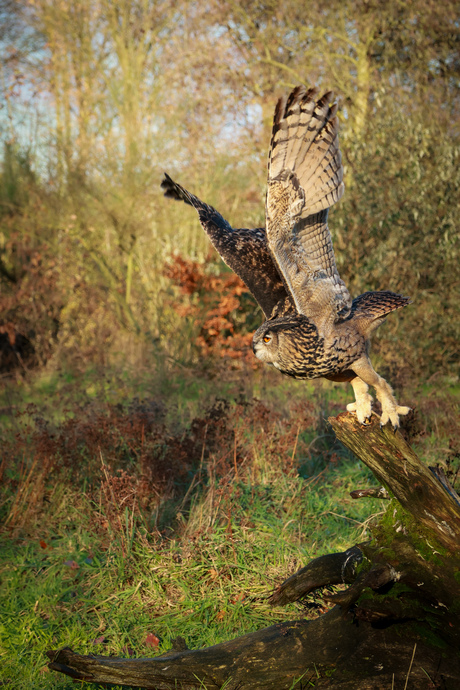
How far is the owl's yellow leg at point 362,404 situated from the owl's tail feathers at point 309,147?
0.93 metres

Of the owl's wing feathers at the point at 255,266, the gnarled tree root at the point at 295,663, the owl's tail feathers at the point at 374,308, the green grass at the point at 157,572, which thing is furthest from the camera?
the owl's wing feathers at the point at 255,266

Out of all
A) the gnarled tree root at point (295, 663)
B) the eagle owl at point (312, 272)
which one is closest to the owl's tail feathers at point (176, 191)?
the eagle owl at point (312, 272)

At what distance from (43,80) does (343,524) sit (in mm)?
13010

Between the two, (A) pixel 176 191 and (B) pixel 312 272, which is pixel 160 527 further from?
(A) pixel 176 191

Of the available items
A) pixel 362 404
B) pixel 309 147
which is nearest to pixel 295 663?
pixel 362 404

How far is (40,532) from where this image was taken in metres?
4.25

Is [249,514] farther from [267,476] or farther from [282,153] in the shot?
[282,153]

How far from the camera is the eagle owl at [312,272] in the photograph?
2775 mm

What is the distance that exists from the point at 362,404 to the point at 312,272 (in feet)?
2.44

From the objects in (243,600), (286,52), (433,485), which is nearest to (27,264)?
(286,52)

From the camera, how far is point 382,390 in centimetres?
289

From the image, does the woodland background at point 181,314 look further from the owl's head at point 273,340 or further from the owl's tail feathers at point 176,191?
the owl's tail feathers at point 176,191

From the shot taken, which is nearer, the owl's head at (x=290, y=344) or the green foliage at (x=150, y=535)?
the owl's head at (x=290, y=344)

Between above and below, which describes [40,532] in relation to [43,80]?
below
